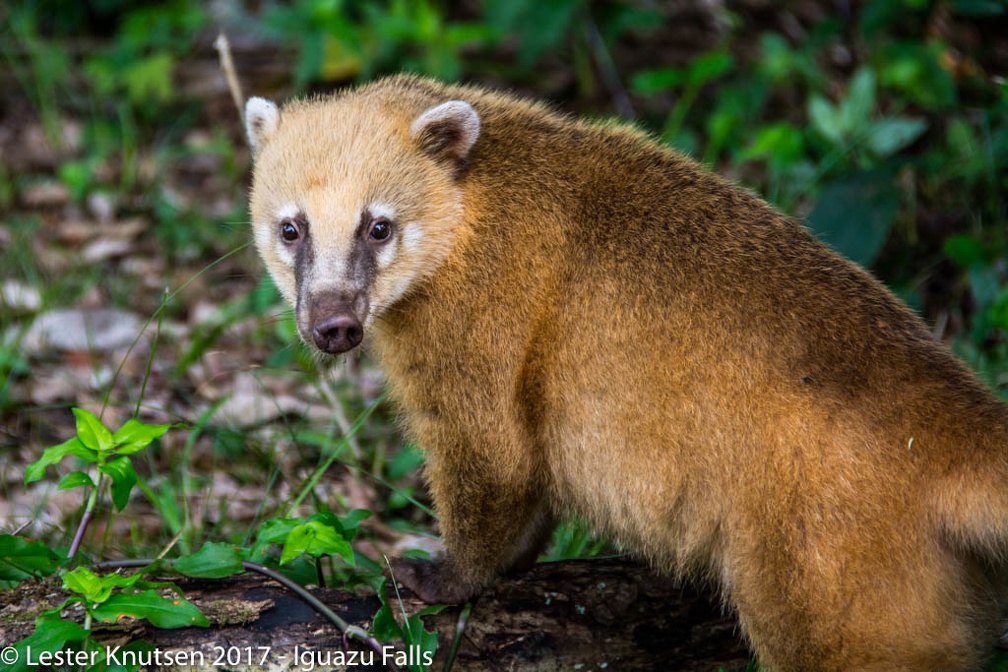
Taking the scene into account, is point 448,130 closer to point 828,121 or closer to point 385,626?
point 385,626

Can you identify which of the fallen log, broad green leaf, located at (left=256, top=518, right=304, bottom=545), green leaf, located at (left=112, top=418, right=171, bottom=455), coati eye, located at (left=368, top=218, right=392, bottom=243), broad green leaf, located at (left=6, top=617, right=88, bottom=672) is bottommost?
the fallen log

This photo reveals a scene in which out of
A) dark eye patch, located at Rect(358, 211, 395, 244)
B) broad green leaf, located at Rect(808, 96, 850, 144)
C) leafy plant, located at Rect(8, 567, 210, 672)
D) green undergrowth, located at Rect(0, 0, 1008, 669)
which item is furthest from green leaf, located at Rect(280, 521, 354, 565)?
broad green leaf, located at Rect(808, 96, 850, 144)

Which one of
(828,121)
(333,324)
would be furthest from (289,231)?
(828,121)

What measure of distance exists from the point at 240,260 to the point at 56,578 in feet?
14.0

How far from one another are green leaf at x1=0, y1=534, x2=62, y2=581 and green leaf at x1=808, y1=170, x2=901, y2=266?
424cm

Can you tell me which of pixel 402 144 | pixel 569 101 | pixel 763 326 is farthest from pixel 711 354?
pixel 569 101

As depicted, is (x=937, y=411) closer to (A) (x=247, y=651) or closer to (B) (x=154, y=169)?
(A) (x=247, y=651)

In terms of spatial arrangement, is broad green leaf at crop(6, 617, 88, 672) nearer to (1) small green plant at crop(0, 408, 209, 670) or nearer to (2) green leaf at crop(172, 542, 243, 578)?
(1) small green plant at crop(0, 408, 209, 670)

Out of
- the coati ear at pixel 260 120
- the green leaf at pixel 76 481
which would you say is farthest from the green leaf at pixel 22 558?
the coati ear at pixel 260 120

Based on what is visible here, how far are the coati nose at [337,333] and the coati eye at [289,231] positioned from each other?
0.51m

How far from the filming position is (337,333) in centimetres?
411

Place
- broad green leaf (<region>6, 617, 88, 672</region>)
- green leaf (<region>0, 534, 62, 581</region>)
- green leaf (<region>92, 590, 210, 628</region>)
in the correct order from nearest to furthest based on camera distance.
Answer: broad green leaf (<region>6, 617, 88, 672</region>) → green leaf (<region>92, 590, 210, 628</region>) → green leaf (<region>0, 534, 62, 581</region>)

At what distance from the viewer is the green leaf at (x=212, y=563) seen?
3.93 metres

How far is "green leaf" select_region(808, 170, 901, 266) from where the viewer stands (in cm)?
619
